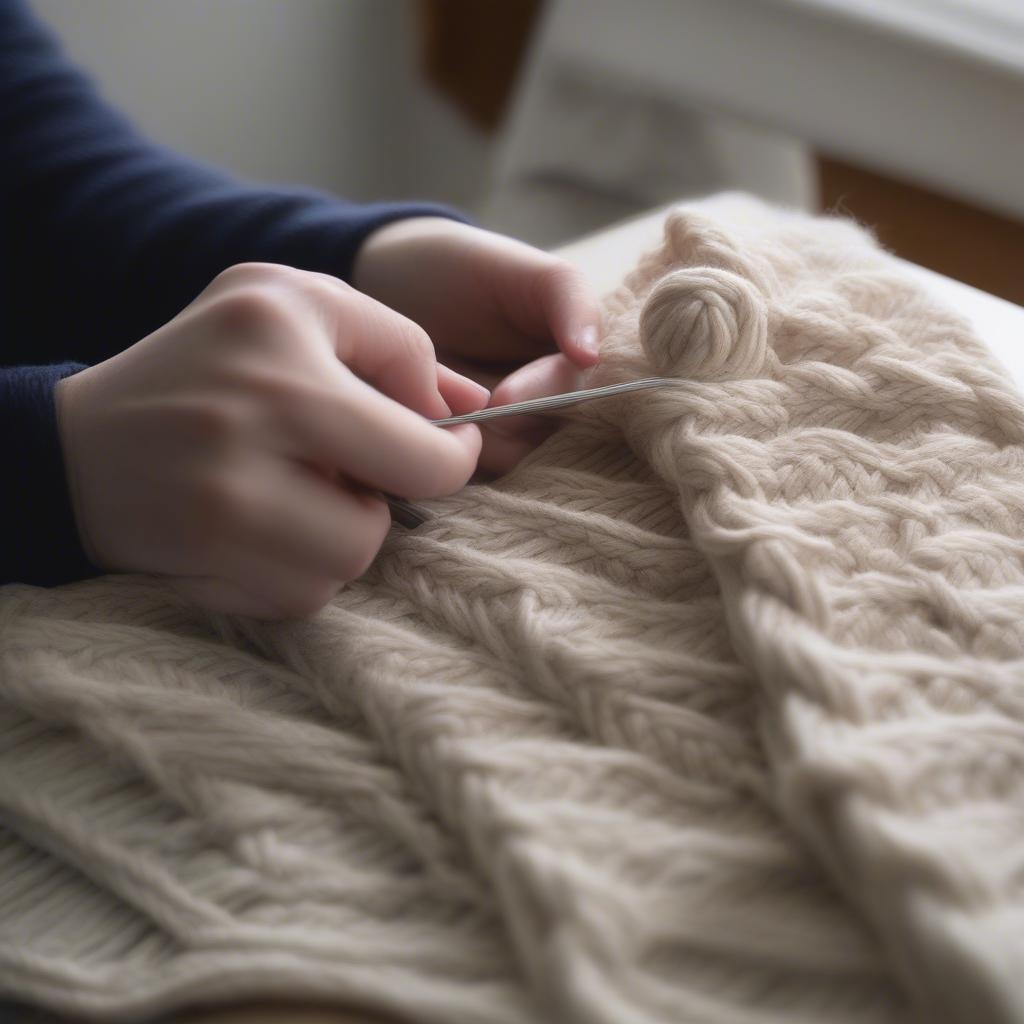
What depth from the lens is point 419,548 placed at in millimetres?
495

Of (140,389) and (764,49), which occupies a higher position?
(764,49)

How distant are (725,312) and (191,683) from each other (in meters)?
0.31

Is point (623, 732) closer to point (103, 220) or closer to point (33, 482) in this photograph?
point (33, 482)

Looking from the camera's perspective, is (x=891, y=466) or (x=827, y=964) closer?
(x=827, y=964)

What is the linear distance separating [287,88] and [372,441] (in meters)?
1.26

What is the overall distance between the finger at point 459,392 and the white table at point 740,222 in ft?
0.59

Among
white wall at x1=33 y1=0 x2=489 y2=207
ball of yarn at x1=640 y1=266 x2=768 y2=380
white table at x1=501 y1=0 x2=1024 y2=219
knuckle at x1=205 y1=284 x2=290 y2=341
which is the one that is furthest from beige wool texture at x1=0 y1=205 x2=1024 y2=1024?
white wall at x1=33 y1=0 x2=489 y2=207

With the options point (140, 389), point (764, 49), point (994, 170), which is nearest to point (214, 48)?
point (764, 49)

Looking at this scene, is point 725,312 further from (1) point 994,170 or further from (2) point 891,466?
(1) point 994,170

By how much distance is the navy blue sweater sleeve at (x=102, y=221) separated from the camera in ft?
2.35

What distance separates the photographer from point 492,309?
0.64 meters

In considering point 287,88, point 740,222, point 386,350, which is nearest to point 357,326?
point 386,350

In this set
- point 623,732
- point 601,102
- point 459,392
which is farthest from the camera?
point 601,102

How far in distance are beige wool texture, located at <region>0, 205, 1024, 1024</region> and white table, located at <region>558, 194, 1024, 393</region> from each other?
129mm
